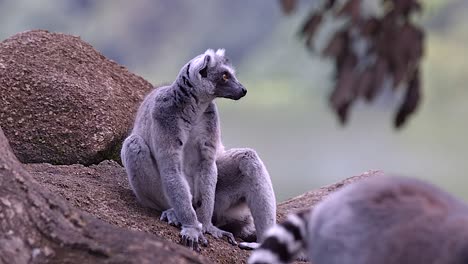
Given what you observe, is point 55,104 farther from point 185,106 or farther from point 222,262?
point 222,262

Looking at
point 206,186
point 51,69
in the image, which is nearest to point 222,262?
point 206,186

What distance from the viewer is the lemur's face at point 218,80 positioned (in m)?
7.80

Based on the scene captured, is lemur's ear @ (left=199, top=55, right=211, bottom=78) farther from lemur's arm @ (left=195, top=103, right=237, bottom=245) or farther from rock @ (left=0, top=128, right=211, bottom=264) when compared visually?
rock @ (left=0, top=128, right=211, bottom=264)

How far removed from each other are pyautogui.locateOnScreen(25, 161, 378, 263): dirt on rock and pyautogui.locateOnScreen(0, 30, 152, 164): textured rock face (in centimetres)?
33

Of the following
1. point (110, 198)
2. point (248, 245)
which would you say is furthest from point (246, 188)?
point (110, 198)

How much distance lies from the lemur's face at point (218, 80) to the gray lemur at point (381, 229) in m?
2.85

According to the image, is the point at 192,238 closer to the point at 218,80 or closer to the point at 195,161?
the point at 195,161

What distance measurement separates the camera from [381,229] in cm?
480

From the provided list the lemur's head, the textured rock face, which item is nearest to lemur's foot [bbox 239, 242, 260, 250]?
the lemur's head

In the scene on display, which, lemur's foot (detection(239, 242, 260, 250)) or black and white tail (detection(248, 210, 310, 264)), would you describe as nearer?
black and white tail (detection(248, 210, 310, 264))

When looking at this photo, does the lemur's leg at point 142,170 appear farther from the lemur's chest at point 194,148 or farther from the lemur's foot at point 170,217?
the lemur's chest at point 194,148

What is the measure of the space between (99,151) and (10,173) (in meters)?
4.04

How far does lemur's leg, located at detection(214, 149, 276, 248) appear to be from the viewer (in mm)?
7879

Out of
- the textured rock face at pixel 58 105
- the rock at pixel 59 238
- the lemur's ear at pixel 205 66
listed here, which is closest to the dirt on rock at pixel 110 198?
the textured rock face at pixel 58 105
